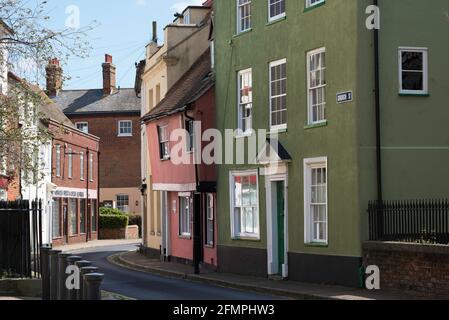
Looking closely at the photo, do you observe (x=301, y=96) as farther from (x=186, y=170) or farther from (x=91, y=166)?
(x=91, y=166)

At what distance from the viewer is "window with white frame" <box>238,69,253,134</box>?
25.8 m

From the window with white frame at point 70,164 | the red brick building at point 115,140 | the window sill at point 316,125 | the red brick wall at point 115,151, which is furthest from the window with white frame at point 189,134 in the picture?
the red brick wall at point 115,151

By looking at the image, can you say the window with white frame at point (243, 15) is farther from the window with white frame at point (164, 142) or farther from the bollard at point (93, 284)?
the bollard at point (93, 284)

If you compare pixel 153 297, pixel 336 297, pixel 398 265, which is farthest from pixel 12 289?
pixel 398 265

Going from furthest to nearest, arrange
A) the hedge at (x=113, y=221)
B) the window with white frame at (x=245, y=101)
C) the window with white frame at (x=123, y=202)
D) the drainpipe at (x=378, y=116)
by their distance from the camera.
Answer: the window with white frame at (x=123, y=202)
the hedge at (x=113, y=221)
the window with white frame at (x=245, y=101)
the drainpipe at (x=378, y=116)

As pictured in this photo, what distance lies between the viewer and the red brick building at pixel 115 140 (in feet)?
227

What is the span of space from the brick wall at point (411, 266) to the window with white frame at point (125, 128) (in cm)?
5140

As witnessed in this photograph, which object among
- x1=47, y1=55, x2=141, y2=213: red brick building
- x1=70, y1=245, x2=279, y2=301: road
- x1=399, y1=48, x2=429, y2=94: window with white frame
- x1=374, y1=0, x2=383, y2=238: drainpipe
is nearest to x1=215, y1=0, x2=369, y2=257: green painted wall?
x1=374, y1=0, x2=383, y2=238: drainpipe

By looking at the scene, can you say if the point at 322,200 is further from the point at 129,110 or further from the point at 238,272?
the point at 129,110

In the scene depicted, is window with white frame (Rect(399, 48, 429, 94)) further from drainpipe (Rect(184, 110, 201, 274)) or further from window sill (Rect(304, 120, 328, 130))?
drainpipe (Rect(184, 110, 201, 274))

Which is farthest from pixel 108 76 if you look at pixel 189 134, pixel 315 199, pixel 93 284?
pixel 93 284

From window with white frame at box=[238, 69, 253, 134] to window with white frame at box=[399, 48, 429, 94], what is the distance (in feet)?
18.8

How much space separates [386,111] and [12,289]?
9936mm

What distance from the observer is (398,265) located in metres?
18.7
